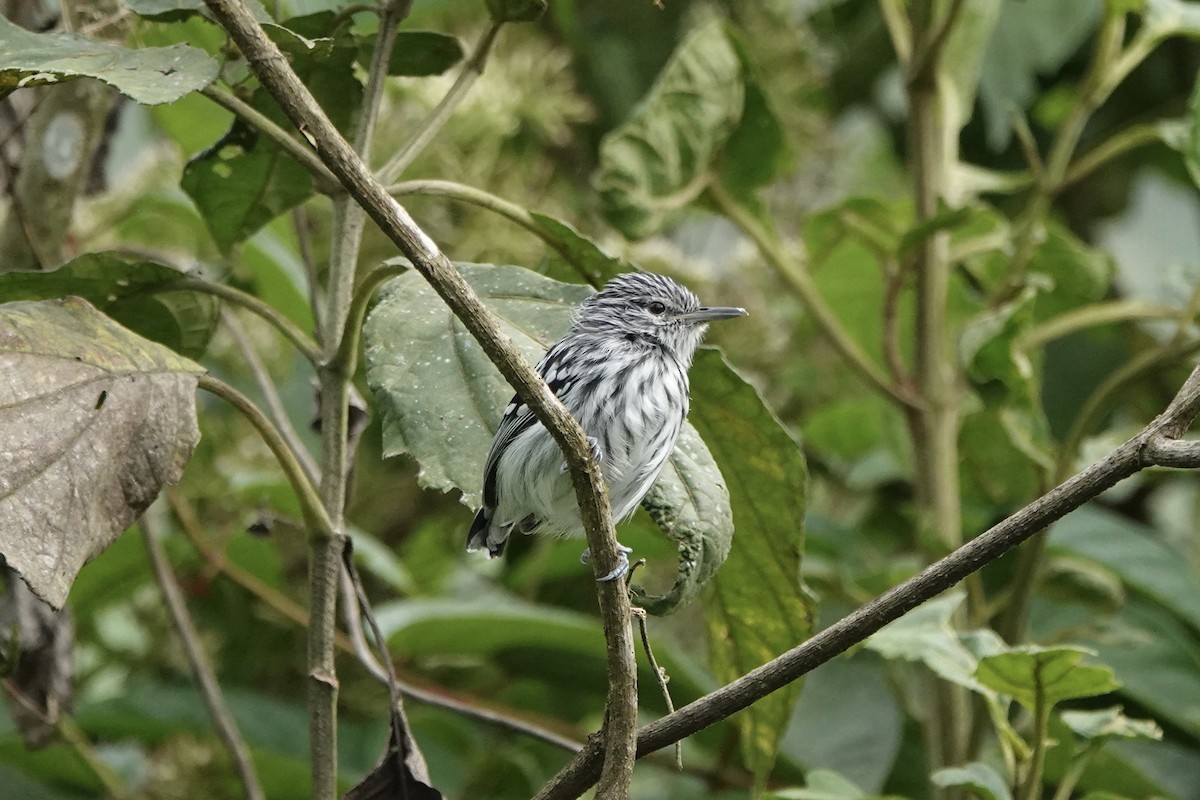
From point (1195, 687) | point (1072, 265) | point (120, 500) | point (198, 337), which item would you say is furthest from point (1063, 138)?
point (120, 500)

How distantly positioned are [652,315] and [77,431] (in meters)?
1.34

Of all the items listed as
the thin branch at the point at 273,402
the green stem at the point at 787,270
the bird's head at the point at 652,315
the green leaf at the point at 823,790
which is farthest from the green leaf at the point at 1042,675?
the green stem at the point at 787,270

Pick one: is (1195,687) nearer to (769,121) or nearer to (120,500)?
(769,121)

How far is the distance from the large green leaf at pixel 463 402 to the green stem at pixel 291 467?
0.13 metres

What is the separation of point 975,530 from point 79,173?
7.91ft

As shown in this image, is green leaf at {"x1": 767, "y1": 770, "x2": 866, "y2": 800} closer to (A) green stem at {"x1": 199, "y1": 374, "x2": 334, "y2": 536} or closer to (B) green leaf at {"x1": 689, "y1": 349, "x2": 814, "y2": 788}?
(B) green leaf at {"x1": 689, "y1": 349, "x2": 814, "y2": 788}

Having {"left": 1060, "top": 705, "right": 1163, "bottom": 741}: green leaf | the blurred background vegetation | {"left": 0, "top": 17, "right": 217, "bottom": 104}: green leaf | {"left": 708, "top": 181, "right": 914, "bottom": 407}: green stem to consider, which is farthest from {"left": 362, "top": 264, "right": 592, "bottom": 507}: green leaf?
{"left": 708, "top": 181, "right": 914, "bottom": 407}: green stem

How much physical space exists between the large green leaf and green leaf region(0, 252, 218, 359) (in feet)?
1.45

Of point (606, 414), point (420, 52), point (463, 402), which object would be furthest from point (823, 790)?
point (420, 52)

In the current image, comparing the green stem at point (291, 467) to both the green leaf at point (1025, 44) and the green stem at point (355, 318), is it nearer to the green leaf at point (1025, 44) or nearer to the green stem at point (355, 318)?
the green stem at point (355, 318)

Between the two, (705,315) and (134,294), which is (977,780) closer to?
(705,315)

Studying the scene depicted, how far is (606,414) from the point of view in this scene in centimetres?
237

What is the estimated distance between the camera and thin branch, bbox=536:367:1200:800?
4.37ft

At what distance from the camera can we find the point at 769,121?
3.14m
